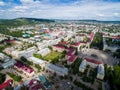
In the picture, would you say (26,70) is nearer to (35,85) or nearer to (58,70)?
(35,85)

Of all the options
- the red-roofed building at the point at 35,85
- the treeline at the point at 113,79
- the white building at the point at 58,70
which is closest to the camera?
the red-roofed building at the point at 35,85

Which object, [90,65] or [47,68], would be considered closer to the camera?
[47,68]

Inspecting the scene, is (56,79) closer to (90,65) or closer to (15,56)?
(90,65)

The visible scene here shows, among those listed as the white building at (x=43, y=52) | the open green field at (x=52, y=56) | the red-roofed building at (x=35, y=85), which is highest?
the white building at (x=43, y=52)

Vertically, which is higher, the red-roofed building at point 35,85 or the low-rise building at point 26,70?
the low-rise building at point 26,70

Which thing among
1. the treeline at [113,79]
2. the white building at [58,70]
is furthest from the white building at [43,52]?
the treeline at [113,79]

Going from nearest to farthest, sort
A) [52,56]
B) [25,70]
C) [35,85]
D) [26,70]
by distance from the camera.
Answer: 1. [35,85]
2. [26,70]
3. [25,70]
4. [52,56]

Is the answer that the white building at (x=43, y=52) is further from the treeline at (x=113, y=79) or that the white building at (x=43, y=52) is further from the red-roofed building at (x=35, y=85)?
the treeline at (x=113, y=79)

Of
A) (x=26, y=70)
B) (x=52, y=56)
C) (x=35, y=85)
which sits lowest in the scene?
(x=35, y=85)

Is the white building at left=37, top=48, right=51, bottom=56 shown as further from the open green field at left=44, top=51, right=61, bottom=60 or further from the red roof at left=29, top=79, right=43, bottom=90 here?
the red roof at left=29, top=79, right=43, bottom=90

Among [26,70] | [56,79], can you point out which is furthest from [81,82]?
[26,70]

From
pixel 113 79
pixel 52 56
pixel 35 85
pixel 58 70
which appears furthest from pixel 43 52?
pixel 113 79
